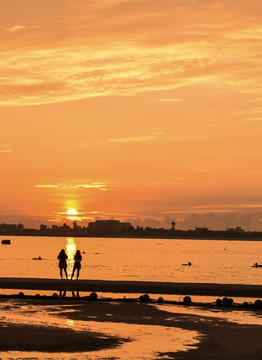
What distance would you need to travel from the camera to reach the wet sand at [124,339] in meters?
22.6

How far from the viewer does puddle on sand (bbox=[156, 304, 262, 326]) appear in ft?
103

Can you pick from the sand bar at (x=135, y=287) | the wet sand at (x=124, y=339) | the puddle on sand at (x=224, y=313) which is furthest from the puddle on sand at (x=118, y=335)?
the sand bar at (x=135, y=287)

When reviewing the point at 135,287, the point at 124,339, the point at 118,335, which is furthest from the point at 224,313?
the point at 135,287

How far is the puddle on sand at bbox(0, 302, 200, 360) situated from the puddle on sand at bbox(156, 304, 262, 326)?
14.2 feet

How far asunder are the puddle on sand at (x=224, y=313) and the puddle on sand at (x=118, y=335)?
4.32 m

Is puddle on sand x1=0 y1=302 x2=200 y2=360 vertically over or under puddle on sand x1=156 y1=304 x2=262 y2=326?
under

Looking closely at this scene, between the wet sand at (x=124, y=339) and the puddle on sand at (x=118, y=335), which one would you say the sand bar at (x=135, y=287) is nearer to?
the wet sand at (x=124, y=339)

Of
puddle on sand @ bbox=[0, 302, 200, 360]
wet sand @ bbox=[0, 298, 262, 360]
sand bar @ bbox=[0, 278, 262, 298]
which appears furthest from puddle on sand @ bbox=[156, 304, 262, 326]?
sand bar @ bbox=[0, 278, 262, 298]

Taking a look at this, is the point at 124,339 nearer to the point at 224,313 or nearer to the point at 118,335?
the point at 118,335

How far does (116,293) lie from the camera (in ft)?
153

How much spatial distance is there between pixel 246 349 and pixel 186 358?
287cm

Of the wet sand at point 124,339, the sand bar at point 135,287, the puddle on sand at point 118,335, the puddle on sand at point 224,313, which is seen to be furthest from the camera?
the sand bar at point 135,287

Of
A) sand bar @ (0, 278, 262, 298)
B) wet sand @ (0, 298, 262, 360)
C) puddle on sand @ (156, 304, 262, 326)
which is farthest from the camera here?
sand bar @ (0, 278, 262, 298)

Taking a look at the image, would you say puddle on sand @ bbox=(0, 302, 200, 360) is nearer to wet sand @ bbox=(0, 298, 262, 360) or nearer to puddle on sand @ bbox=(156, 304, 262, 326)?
wet sand @ bbox=(0, 298, 262, 360)
